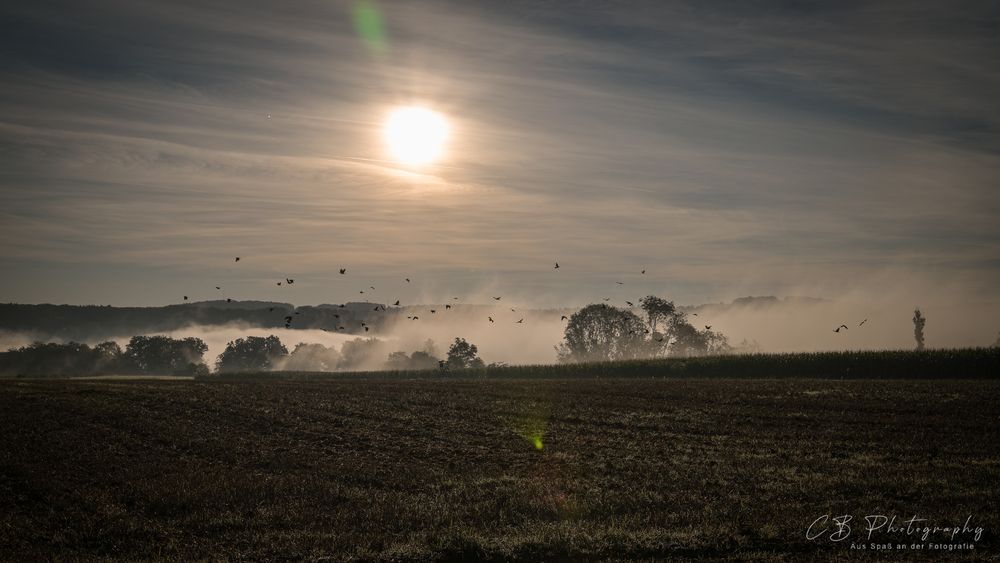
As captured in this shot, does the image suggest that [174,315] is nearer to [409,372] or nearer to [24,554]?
[409,372]

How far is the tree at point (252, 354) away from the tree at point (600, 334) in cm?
5698

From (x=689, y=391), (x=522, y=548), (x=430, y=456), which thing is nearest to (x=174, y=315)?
(x=689, y=391)

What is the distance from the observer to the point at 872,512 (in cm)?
1883

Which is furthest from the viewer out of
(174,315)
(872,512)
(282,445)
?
(174,315)

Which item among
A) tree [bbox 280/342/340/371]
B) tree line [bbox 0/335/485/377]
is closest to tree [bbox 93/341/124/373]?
tree line [bbox 0/335/485/377]

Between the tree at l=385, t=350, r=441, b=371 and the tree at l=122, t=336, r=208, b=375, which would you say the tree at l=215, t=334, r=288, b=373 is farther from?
the tree at l=385, t=350, r=441, b=371

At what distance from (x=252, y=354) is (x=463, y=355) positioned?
4679 cm

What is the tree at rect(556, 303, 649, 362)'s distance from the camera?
143 metres

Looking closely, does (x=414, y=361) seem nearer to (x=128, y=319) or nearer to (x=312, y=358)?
(x=312, y=358)

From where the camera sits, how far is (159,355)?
137 meters

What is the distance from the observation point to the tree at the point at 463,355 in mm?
127312

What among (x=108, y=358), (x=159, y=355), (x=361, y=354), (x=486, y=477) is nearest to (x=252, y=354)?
(x=159, y=355)

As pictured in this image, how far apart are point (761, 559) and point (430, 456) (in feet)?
52.2

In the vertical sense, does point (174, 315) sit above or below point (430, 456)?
above
